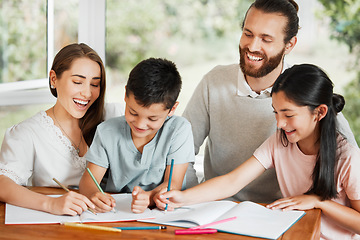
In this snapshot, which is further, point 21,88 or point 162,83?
point 21,88

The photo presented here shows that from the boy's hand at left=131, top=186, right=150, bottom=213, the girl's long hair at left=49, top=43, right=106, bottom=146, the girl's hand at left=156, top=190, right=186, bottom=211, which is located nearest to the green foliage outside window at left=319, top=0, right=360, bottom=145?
the girl's long hair at left=49, top=43, right=106, bottom=146

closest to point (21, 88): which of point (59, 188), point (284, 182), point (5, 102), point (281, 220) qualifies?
point (5, 102)

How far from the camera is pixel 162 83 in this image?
150 centimetres

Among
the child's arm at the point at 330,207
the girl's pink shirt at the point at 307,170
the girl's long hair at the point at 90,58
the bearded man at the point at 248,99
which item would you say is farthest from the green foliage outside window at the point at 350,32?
the girl's long hair at the point at 90,58

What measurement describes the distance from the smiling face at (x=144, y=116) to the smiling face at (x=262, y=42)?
535mm

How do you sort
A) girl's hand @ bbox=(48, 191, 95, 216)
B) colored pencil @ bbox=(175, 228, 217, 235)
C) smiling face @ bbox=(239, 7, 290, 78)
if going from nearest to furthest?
colored pencil @ bbox=(175, 228, 217, 235) < girl's hand @ bbox=(48, 191, 95, 216) < smiling face @ bbox=(239, 7, 290, 78)

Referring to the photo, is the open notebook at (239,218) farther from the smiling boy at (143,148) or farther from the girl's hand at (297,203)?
the smiling boy at (143,148)

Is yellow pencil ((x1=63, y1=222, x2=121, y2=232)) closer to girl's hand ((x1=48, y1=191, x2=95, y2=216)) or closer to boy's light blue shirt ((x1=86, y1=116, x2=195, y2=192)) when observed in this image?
girl's hand ((x1=48, y1=191, x2=95, y2=216))

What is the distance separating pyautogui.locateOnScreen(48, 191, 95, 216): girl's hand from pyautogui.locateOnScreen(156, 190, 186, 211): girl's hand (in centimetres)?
20

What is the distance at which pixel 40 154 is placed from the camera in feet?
5.70

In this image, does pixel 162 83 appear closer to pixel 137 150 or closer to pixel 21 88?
pixel 137 150

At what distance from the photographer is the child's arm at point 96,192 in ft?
4.54

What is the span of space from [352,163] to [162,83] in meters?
0.65

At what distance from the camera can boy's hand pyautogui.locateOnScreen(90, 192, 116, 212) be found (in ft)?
4.52
